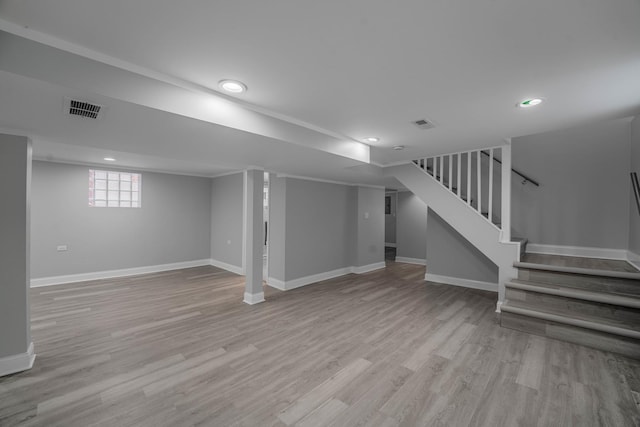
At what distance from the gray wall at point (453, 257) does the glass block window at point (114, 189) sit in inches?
263

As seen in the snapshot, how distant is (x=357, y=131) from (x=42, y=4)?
2592mm

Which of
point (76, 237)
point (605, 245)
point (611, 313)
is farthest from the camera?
point (76, 237)

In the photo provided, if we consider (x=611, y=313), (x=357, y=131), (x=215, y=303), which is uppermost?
(x=357, y=131)

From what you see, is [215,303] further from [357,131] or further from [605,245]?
[605,245]

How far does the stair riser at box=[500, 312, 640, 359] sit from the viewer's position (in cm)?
271

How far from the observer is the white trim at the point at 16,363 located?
2330mm

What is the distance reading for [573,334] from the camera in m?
2.99

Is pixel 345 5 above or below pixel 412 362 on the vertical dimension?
above

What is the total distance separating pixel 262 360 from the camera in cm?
264

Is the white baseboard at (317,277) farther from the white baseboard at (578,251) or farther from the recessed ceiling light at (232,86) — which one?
the recessed ceiling light at (232,86)

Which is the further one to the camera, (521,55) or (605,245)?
(605,245)

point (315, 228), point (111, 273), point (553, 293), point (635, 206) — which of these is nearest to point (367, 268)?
point (315, 228)

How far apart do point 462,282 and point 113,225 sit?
7.46m

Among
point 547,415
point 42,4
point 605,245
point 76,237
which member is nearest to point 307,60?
point 42,4
